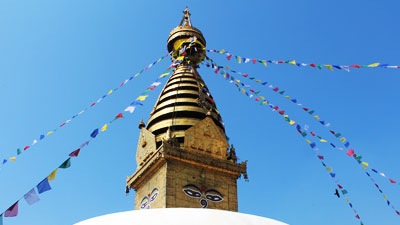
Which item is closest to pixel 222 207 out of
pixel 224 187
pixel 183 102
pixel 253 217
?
pixel 224 187

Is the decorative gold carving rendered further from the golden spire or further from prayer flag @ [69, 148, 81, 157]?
prayer flag @ [69, 148, 81, 157]

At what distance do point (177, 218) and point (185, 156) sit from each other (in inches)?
353

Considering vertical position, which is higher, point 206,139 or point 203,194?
point 206,139

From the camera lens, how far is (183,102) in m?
17.4

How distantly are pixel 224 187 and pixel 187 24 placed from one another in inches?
348

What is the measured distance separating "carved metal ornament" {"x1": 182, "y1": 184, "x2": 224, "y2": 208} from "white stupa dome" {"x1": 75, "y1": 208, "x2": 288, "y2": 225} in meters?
8.09

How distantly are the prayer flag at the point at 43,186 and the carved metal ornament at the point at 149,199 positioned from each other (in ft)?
22.8

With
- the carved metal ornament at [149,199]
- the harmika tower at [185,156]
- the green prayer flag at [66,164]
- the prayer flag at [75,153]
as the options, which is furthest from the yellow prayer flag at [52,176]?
the carved metal ornament at [149,199]

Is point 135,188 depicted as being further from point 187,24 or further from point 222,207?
point 187,24

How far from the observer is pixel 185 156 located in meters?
15.1

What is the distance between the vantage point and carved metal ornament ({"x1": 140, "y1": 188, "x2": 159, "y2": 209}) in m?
14.9

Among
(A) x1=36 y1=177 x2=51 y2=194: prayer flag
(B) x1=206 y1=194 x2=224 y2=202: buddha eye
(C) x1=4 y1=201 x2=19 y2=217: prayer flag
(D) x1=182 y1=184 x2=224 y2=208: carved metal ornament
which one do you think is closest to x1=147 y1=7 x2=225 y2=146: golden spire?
(D) x1=182 y1=184 x2=224 y2=208: carved metal ornament

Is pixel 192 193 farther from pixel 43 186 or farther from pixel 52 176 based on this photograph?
pixel 43 186

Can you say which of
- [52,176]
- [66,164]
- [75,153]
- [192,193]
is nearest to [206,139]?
[192,193]
